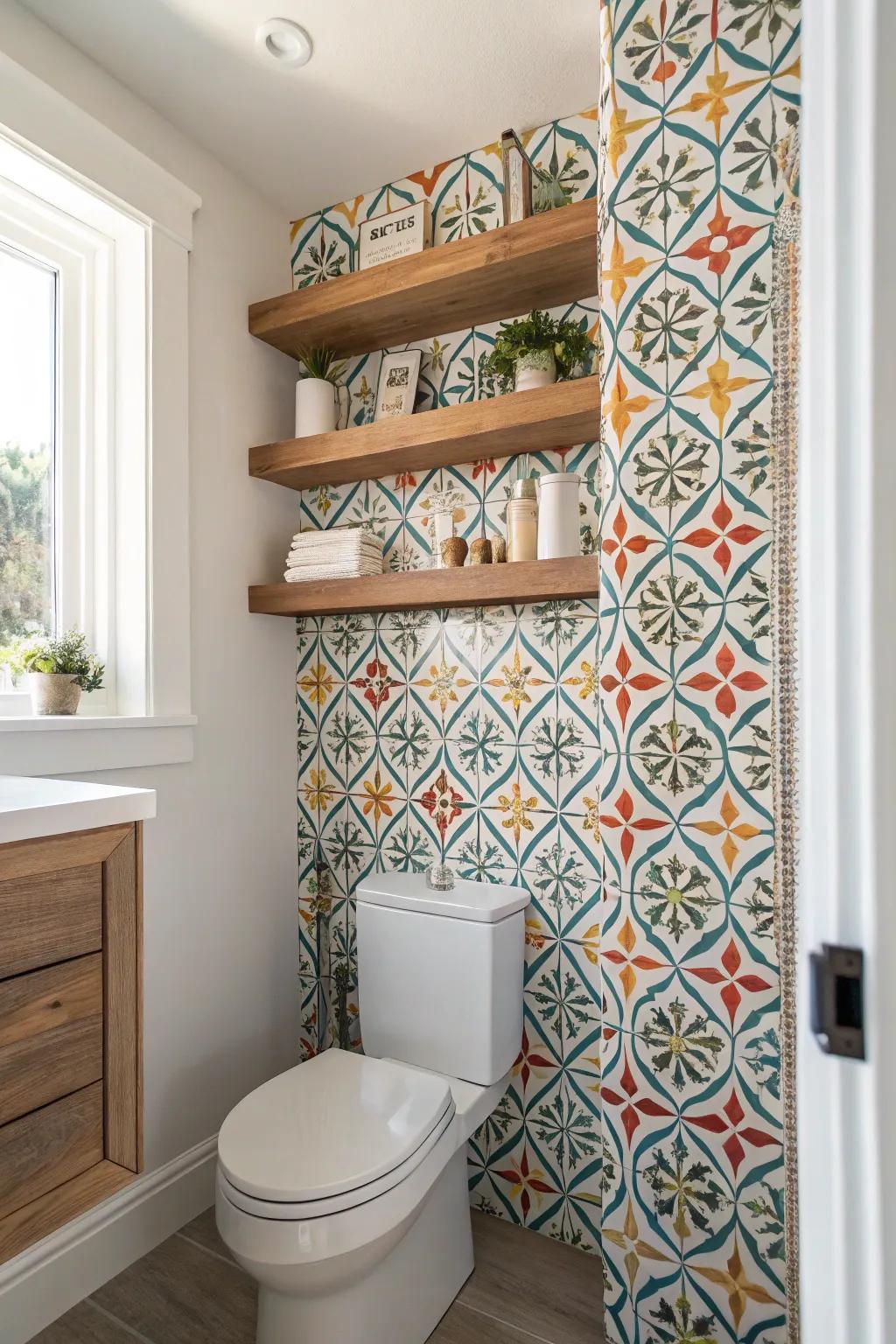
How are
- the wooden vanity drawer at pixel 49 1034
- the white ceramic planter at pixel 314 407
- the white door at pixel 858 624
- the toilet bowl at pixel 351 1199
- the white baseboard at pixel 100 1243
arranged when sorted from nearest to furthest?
1. the white door at pixel 858 624
2. the wooden vanity drawer at pixel 49 1034
3. the toilet bowl at pixel 351 1199
4. the white baseboard at pixel 100 1243
5. the white ceramic planter at pixel 314 407

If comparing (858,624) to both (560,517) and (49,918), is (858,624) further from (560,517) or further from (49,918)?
(560,517)

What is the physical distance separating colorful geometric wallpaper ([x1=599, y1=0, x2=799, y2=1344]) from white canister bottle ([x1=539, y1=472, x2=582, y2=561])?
223mm

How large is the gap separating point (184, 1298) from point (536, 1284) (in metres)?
0.69

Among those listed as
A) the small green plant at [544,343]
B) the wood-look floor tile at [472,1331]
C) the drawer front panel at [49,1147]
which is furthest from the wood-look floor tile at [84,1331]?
the small green plant at [544,343]

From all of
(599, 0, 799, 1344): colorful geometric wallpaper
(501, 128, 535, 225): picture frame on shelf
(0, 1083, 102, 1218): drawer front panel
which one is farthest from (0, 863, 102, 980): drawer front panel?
(501, 128, 535, 225): picture frame on shelf

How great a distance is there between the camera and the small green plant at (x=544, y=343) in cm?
165

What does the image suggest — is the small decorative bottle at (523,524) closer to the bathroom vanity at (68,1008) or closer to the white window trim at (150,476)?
the white window trim at (150,476)

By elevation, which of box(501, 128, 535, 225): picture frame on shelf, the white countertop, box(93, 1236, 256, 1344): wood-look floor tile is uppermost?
box(501, 128, 535, 225): picture frame on shelf

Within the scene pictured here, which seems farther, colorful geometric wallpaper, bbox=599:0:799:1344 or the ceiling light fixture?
the ceiling light fixture

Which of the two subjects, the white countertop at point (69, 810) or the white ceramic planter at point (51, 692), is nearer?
the white countertop at point (69, 810)

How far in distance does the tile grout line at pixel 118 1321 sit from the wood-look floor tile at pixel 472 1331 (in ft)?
1.68

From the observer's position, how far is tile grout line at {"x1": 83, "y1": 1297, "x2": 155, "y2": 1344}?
1.36 m

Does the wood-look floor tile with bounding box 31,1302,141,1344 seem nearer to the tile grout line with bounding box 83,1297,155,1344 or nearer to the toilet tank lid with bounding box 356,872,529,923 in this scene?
the tile grout line with bounding box 83,1297,155,1344

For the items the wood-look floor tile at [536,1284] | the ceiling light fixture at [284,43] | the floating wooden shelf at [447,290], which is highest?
the ceiling light fixture at [284,43]
